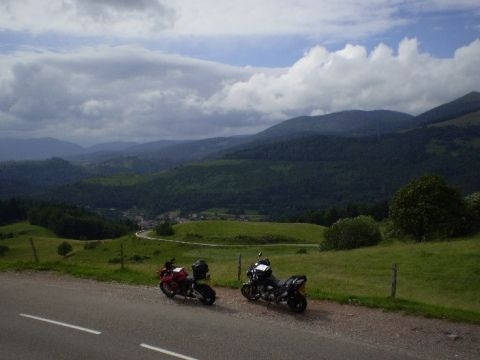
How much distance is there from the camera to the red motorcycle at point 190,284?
731 inches

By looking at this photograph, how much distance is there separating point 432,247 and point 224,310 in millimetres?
27087

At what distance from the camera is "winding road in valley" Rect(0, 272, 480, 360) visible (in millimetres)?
12898

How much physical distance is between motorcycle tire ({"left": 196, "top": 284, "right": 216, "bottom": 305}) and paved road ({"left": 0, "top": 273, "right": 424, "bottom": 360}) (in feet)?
1.14

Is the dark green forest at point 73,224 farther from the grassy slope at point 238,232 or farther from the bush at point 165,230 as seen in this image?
the grassy slope at point 238,232

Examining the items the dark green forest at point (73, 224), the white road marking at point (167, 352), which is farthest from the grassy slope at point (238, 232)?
the white road marking at point (167, 352)

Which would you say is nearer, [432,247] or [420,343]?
[420,343]

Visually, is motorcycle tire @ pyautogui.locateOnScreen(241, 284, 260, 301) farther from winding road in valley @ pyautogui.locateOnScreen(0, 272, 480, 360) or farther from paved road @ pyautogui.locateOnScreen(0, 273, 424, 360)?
paved road @ pyautogui.locateOnScreen(0, 273, 424, 360)

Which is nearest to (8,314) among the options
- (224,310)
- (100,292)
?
(100,292)

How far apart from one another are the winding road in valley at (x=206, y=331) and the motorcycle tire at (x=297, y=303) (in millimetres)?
296

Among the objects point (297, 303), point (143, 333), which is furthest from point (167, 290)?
point (297, 303)

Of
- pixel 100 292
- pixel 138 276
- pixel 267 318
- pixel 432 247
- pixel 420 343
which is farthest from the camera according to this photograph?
pixel 432 247

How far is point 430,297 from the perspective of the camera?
24.3m

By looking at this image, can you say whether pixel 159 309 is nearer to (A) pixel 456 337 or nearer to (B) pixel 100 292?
(B) pixel 100 292

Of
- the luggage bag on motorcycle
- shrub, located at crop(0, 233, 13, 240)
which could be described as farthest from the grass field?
shrub, located at crop(0, 233, 13, 240)
